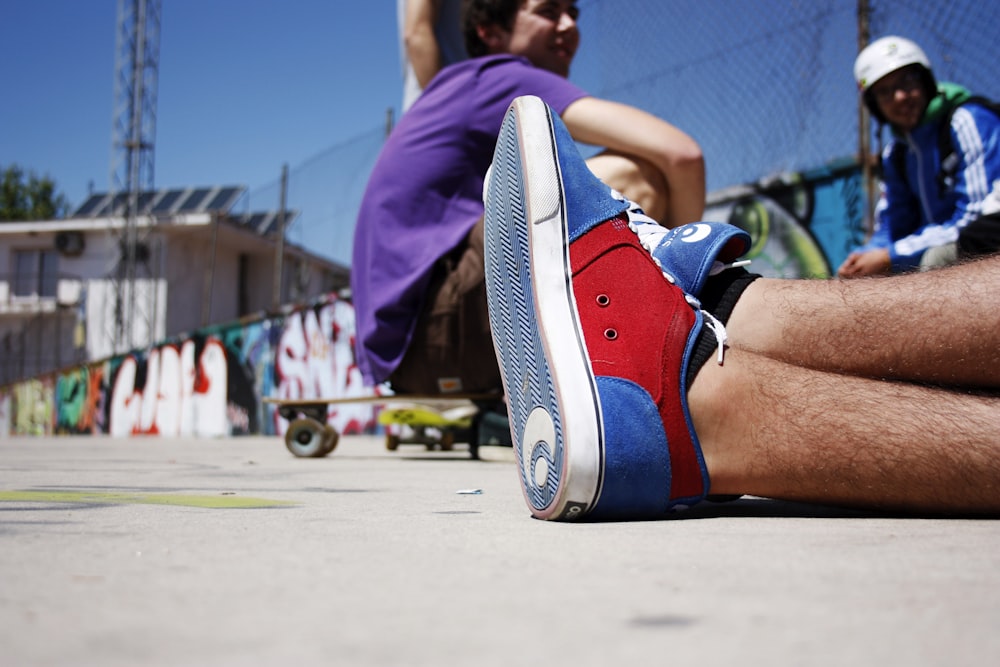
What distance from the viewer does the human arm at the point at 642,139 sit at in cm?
216

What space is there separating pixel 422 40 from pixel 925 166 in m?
2.14

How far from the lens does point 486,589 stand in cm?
65

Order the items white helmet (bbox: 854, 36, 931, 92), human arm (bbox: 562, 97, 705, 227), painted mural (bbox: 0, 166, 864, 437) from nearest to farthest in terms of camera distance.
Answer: human arm (bbox: 562, 97, 705, 227) → white helmet (bbox: 854, 36, 931, 92) → painted mural (bbox: 0, 166, 864, 437)

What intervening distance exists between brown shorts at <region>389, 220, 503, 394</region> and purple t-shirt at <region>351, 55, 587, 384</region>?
42 mm

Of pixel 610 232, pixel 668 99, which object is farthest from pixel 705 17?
pixel 610 232

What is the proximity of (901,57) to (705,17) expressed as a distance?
1631 mm

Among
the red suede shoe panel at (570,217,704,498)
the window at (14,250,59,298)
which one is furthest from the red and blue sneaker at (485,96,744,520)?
the window at (14,250,59,298)

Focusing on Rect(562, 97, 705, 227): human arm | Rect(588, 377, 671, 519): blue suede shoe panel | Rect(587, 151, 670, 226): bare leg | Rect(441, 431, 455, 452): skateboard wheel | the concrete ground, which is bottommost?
Rect(441, 431, 455, 452): skateboard wheel

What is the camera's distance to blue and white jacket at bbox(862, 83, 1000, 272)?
10.3 ft

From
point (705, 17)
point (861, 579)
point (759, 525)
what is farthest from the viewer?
point (705, 17)

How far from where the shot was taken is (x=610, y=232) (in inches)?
50.4

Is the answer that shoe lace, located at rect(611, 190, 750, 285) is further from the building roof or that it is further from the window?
the window

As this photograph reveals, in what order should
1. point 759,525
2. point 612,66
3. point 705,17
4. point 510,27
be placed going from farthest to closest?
point 612,66
point 705,17
point 510,27
point 759,525

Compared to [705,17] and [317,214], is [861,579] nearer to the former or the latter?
[705,17]
